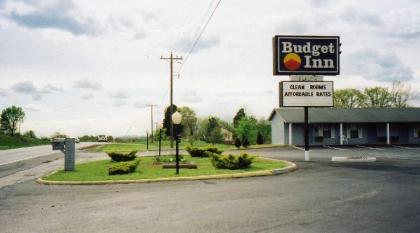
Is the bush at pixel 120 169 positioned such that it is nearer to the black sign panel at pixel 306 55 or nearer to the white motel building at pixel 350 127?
the black sign panel at pixel 306 55

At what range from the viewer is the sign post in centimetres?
2444

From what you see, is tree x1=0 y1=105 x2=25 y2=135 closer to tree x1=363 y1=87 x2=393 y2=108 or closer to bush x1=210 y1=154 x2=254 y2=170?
tree x1=363 y1=87 x2=393 y2=108

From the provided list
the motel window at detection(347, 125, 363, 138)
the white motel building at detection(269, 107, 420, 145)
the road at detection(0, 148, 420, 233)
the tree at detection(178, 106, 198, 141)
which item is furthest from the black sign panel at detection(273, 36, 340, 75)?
the tree at detection(178, 106, 198, 141)

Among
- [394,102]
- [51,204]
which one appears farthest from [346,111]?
[51,204]

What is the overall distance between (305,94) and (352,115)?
27.5m

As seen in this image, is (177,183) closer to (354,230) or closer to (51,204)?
(51,204)

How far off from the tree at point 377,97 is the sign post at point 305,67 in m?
64.9

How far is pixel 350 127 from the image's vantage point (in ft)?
161

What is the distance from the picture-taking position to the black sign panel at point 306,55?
80.1ft

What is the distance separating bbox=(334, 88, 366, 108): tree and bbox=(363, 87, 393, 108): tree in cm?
114

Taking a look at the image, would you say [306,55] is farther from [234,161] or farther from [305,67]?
[234,161]

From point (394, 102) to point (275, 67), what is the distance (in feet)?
224

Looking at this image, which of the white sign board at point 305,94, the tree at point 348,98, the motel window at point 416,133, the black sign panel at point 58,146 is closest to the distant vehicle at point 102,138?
the tree at point 348,98

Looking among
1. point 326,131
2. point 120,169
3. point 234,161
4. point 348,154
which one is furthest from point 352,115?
point 120,169
